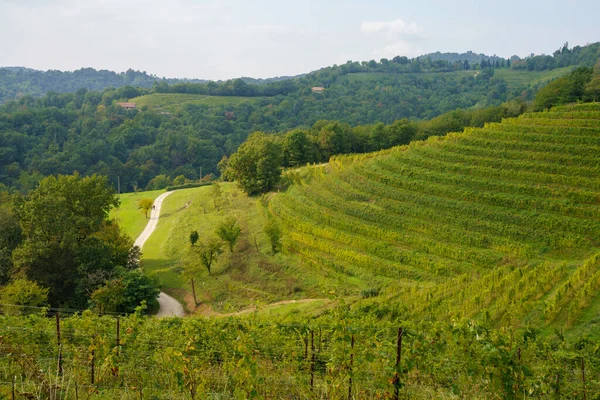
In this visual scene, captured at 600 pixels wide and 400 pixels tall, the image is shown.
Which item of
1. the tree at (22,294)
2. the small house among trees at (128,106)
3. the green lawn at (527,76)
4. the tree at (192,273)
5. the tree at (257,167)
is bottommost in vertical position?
the tree at (192,273)

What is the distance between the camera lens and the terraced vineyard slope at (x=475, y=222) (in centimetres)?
1966

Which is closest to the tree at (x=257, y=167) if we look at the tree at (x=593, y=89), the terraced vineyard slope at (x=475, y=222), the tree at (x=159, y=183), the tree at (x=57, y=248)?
the terraced vineyard slope at (x=475, y=222)

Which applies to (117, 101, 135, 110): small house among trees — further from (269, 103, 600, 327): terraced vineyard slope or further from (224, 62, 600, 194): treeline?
(269, 103, 600, 327): terraced vineyard slope

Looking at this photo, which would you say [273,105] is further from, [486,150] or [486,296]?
[486,296]

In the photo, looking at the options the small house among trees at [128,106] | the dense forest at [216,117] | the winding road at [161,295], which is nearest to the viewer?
the winding road at [161,295]

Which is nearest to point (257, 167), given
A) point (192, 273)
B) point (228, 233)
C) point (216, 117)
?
point (228, 233)

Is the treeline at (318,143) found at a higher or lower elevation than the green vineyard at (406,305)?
higher

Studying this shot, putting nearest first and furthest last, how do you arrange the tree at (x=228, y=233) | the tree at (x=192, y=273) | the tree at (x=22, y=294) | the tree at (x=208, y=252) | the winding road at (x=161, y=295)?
the tree at (x=22, y=294) → the winding road at (x=161, y=295) → the tree at (x=192, y=273) → the tree at (x=208, y=252) → the tree at (x=228, y=233)

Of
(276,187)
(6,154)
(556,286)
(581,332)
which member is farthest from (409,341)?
(6,154)

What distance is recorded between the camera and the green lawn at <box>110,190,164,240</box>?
46.7 metres

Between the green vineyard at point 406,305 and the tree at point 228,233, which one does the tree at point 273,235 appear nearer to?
the green vineyard at point 406,305

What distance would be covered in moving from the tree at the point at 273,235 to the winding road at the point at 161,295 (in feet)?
24.5

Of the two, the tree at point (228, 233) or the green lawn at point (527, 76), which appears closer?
the tree at point (228, 233)

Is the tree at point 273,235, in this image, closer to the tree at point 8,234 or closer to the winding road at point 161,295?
the winding road at point 161,295
